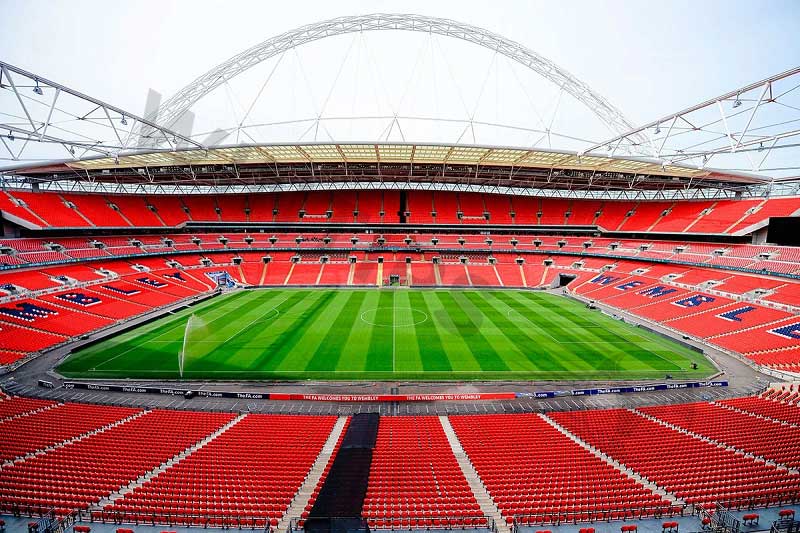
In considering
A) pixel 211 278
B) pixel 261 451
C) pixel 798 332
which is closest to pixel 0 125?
pixel 261 451

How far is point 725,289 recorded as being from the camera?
29.0 metres

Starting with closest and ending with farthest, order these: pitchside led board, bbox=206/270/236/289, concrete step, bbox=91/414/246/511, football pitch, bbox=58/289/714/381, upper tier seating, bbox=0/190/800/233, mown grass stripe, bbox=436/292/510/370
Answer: concrete step, bbox=91/414/246/511, football pitch, bbox=58/289/714/381, mown grass stripe, bbox=436/292/510/370, upper tier seating, bbox=0/190/800/233, pitchside led board, bbox=206/270/236/289

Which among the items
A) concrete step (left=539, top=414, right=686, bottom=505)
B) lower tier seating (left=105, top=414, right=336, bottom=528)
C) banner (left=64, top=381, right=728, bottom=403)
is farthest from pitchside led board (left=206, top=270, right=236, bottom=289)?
concrete step (left=539, top=414, right=686, bottom=505)

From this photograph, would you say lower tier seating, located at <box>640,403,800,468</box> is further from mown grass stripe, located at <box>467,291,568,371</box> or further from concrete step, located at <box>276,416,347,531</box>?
concrete step, located at <box>276,416,347,531</box>

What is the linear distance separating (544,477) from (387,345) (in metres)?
14.5

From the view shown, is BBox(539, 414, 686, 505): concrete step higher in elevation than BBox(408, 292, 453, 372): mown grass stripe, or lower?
higher

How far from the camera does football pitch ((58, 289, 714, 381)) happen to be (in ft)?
64.0

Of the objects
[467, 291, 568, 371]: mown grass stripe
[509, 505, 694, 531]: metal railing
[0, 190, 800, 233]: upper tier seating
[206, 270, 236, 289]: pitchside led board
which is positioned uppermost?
[0, 190, 800, 233]: upper tier seating

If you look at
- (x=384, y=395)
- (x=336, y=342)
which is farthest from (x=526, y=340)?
(x=336, y=342)

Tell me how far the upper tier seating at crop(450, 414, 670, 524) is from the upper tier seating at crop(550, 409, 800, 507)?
883mm

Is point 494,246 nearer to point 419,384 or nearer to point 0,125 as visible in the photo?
point 419,384

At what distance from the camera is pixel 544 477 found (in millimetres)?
9914

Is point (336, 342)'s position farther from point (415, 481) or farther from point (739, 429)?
point (739, 429)

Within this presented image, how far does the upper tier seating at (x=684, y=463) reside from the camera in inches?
348
